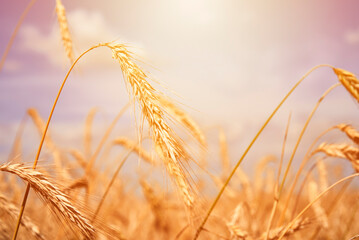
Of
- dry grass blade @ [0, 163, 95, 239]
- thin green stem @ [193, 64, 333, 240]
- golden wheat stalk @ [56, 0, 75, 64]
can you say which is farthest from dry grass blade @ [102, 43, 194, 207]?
golden wheat stalk @ [56, 0, 75, 64]

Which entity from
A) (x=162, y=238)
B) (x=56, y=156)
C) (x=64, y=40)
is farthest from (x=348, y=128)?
(x=56, y=156)

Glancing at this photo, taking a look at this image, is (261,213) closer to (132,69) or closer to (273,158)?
(273,158)

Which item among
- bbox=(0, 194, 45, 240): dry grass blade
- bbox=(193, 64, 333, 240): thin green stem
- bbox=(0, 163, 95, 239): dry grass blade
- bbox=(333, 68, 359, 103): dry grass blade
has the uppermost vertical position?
bbox=(333, 68, 359, 103): dry grass blade

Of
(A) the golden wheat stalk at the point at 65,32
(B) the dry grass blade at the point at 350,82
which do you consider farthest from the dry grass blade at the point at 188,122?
(B) the dry grass blade at the point at 350,82

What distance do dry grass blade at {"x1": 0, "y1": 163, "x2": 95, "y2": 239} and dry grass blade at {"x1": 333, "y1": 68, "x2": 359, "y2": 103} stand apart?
1403mm

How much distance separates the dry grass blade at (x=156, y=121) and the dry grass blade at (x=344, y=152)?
3.43 ft

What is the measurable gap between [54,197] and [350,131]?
5.10 ft

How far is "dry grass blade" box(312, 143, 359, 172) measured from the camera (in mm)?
1576

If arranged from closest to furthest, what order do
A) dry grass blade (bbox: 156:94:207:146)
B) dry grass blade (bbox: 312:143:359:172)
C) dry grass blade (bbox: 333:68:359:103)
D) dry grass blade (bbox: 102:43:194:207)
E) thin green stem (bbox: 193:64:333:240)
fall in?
dry grass blade (bbox: 102:43:194:207) → thin green stem (bbox: 193:64:333:240) → dry grass blade (bbox: 333:68:359:103) → dry grass blade (bbox: 312:143:359:172) → dry grass blade (bbox: 156:94:207:146)

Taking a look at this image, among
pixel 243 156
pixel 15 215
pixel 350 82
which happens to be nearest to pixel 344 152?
pixel 350 82

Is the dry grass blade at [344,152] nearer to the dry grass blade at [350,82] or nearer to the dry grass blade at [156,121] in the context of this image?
the dry grass blade at [350,82]

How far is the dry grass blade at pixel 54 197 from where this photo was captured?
105 centimetres

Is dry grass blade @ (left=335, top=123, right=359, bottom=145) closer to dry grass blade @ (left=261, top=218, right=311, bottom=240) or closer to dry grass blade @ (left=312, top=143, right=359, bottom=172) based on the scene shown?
dry grass blade @ (left=312, top=143, right=359, bottom=172)

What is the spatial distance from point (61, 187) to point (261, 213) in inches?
90.7
